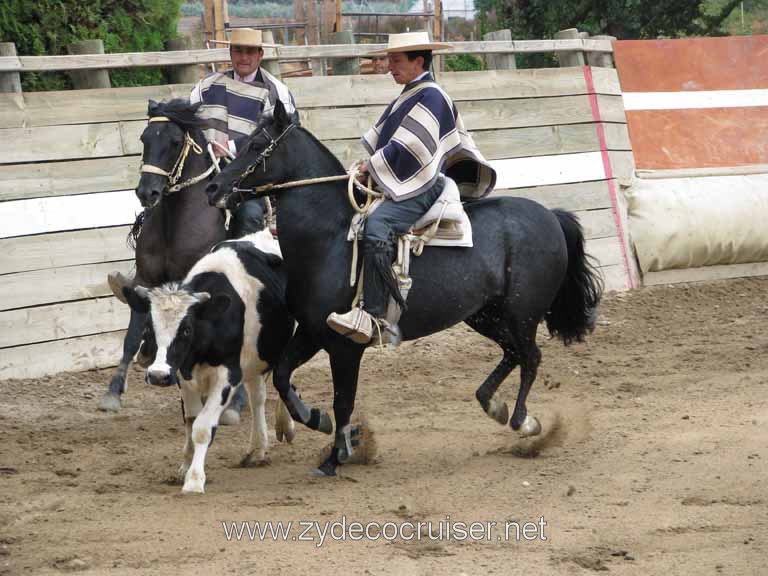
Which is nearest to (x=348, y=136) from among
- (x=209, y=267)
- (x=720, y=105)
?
(x=209, y=267)

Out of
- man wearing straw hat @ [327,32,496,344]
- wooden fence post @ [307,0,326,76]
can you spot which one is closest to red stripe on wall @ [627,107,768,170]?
man wearing straw hat @ [327,32,496,344]

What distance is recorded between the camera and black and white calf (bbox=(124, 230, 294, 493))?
18.4ft

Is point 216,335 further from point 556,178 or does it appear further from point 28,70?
point 556,178

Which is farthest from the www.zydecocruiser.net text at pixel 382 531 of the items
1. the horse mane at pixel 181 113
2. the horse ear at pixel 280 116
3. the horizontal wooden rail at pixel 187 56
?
the horizontal wooden rail at pixel 187 56

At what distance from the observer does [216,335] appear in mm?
5832

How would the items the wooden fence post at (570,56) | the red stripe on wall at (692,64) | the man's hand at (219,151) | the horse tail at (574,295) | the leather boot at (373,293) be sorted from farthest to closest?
the red stripe on wall at (692,64), the wooden fence post at (570,56), the horse tail at (574,295), the man's hand at (219,151), the leather boot at (373,293)

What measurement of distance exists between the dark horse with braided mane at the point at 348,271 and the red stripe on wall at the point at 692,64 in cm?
468

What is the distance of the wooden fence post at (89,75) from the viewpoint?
8.55 m

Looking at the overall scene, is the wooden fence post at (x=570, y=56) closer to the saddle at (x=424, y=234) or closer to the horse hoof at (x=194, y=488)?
the saddle at (x=424, y=234)

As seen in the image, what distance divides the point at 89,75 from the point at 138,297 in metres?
3.56

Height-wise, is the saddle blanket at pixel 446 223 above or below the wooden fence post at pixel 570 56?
below

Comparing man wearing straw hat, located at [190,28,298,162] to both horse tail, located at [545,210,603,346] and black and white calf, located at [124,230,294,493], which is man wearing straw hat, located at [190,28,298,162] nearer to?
black and white calf, located at [124,230,294,493]

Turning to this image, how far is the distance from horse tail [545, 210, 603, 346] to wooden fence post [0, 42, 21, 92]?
4.15 meters

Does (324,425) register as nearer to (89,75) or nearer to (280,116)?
(280,116)
